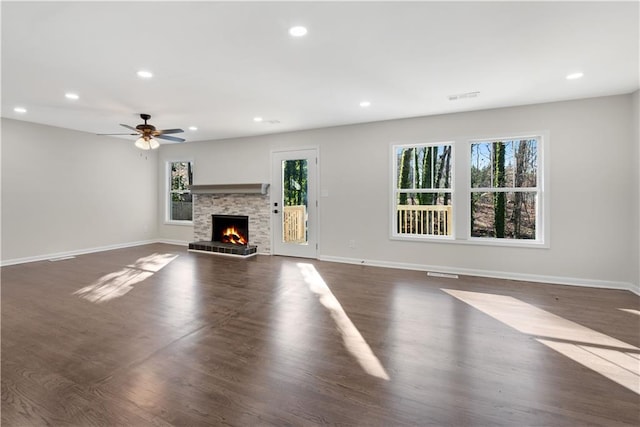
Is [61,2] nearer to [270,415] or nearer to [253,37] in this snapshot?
[253,37]

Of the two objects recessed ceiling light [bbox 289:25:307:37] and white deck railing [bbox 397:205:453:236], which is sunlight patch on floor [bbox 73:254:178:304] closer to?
recessed ceiling light [bbox 289:25:307:37]

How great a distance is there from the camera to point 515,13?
2234 millimetres

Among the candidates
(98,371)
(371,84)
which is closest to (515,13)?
(371,84)

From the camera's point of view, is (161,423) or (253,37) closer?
(161,423)

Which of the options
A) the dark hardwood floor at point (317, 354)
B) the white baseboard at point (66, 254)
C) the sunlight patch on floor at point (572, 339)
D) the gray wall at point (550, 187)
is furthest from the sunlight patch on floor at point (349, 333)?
the white baseboard at point (66, 254)

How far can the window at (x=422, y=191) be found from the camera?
5.03 meters

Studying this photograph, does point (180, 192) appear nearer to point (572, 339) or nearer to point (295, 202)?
point (295, 202)

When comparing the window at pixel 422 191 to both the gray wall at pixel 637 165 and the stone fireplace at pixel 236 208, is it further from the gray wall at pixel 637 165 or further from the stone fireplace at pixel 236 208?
the stone fireplace at pixel 236 208

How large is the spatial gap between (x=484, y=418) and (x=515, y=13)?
9.04ft

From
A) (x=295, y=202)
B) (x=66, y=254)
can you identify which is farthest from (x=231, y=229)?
(x=66, y=254)

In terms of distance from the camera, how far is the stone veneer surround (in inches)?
254

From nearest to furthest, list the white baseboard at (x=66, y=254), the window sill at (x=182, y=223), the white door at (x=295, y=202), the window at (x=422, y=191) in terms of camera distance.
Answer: the window at (x=422, y=191) < the white baseboard at (x=66, y=254) < the white door at (x=295, y=202) < the window sill at (x=182, y=223)

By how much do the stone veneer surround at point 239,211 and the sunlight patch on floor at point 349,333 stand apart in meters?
2.40

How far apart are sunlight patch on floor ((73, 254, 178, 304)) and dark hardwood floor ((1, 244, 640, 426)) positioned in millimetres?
39
